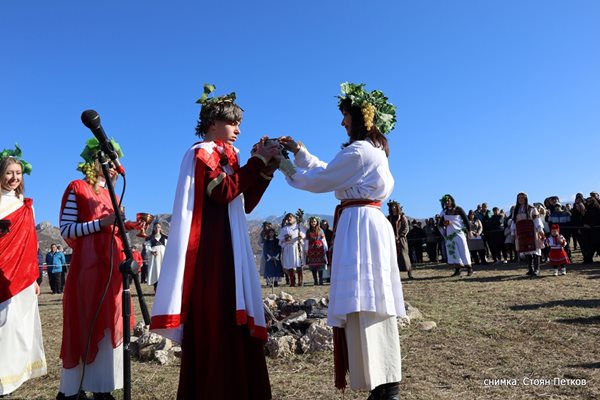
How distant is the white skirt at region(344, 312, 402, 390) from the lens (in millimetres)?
3184

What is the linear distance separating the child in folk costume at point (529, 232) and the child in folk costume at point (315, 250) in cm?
520

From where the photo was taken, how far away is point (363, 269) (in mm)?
3256

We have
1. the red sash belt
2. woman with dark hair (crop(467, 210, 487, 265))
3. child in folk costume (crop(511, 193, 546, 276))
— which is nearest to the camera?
the red sash belt

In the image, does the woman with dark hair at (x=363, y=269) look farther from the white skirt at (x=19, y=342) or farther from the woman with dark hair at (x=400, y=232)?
the woman with dark hair at (x=400, y=232)

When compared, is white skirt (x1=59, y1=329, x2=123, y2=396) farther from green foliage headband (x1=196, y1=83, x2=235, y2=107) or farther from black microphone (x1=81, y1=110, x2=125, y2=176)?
green foliage headband (x1=196, y1=83, x2=235, y2=107)

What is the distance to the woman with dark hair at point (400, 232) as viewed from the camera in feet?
40.5

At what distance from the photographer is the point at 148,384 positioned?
4539 millimetres

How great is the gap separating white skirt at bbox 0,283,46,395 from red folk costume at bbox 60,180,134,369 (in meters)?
0.76

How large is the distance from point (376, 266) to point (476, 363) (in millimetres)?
2143

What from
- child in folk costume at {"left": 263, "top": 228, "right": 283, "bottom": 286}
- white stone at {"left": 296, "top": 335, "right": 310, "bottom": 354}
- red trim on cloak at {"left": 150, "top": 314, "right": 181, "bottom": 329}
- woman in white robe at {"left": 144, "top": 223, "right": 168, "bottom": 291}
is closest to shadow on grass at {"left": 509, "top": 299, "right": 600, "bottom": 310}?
white stone at {"left": 296, "top": 335, "right": 310, "bottom": 354}

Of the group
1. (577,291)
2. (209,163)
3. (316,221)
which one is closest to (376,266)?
(209,163)

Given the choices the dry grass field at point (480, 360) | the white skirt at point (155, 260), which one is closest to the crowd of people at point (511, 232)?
the dry grass field at point (480, 360)

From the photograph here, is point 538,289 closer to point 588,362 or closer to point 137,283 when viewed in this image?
point 588,362

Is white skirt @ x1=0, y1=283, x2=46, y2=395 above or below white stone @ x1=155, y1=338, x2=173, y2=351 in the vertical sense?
above
